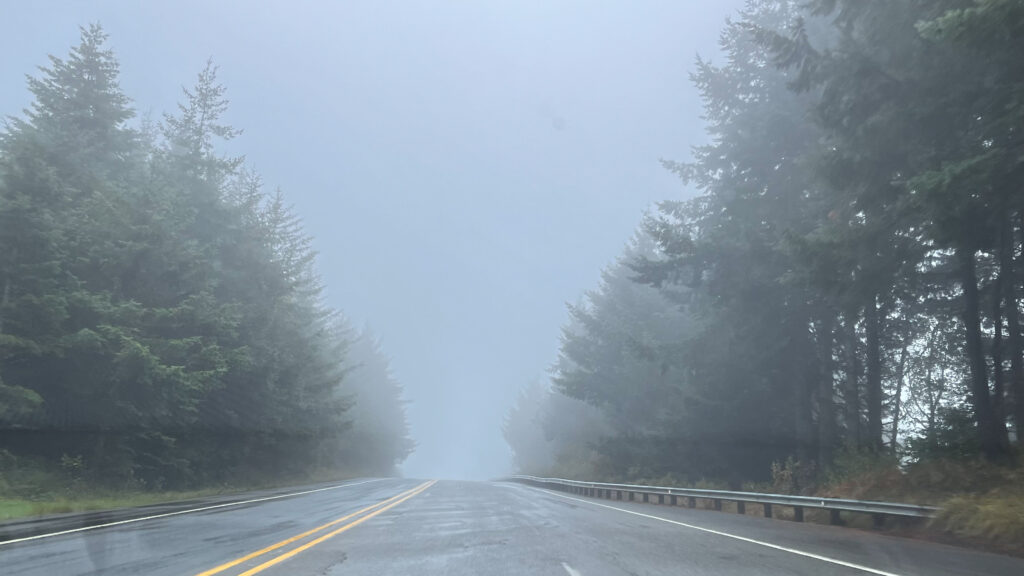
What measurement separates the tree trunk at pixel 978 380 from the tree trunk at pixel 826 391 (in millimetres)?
7164

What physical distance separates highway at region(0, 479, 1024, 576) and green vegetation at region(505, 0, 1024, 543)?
2.69 meters

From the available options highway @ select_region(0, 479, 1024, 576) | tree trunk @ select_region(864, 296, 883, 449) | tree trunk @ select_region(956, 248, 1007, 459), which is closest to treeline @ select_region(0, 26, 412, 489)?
highway @ select_region(0, 479, 1024, 576)

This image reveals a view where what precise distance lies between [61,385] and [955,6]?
26171 millimetres

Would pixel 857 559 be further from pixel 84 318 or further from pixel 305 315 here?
pixel 305 315

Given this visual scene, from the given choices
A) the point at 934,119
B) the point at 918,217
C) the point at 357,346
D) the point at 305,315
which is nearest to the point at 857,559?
the point at 918,217

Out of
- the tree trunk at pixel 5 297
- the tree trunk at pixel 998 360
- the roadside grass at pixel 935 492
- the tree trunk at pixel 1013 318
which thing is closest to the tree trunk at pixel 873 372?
the roadside grass at pixel 935 492

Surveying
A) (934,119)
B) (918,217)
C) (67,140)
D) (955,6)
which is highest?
(67,140)

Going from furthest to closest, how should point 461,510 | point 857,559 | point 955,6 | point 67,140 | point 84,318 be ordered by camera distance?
point 67,140 → point 84,318 → point 461,510 → point 955,6 → point 857,559

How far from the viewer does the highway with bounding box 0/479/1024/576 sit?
30.4ft

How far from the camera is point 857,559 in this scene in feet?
34.2

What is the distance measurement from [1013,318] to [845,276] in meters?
5.33

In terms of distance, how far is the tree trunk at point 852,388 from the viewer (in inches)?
955

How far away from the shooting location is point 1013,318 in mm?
18719

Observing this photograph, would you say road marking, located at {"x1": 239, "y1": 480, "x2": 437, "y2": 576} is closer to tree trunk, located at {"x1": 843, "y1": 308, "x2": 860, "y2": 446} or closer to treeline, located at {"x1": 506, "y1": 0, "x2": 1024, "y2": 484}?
treeline, located at {"x1": 506, "y1": 0, "x2": 1024, "y2": 484}
